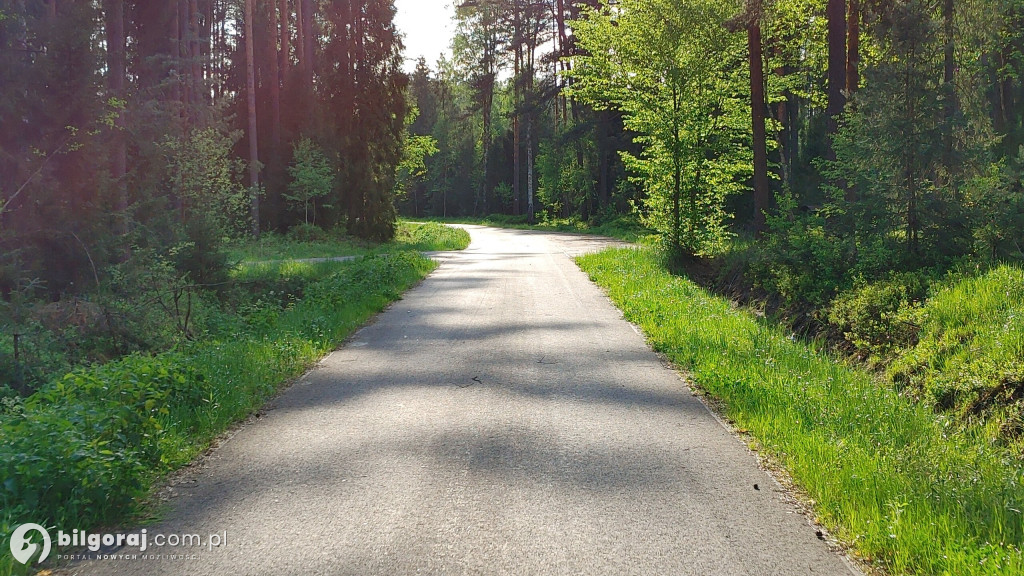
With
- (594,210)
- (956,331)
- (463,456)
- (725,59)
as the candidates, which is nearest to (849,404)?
(956,331)

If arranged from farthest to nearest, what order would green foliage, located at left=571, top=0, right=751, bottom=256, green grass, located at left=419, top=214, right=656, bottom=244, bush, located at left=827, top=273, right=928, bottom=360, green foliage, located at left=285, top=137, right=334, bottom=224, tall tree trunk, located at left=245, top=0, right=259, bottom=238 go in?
green grass, located at left=419, top=214, right=656, bottom=244 < green foliage, located at left=285, top=137, right=334, bottom=224 < tall tree trunk, located at left=245, top=0, right=259, bottom=238 < green foliage, located at left=571, top=0, right=751, bottom=256 < bush, located at left=827, top=273, right=928, bottom=360

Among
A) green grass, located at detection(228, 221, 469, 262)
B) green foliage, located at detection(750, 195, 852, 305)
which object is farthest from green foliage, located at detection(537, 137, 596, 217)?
green foliage, located at detection(750, 195, 852, 305)

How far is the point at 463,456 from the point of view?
510cm

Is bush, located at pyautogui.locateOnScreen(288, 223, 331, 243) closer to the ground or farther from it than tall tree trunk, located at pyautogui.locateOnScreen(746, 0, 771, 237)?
closer to the ground

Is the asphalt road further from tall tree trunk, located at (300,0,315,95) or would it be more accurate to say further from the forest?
tall tree trunk, located at (300,0,315,95)

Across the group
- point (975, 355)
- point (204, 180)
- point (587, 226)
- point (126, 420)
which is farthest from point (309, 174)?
point (975, 355)

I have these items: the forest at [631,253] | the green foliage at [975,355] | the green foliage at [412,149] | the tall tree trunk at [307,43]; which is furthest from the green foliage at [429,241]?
the green foliage at [975,355]

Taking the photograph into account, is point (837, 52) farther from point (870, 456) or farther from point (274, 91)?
point (274, 91)

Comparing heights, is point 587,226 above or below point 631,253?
above

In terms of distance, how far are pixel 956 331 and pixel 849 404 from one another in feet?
7.61

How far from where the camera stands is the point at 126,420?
5.18 meters

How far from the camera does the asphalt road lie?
3604 mm

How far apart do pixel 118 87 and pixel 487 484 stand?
17.6 metres

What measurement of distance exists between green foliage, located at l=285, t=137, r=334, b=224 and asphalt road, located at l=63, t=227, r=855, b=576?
2609cm
